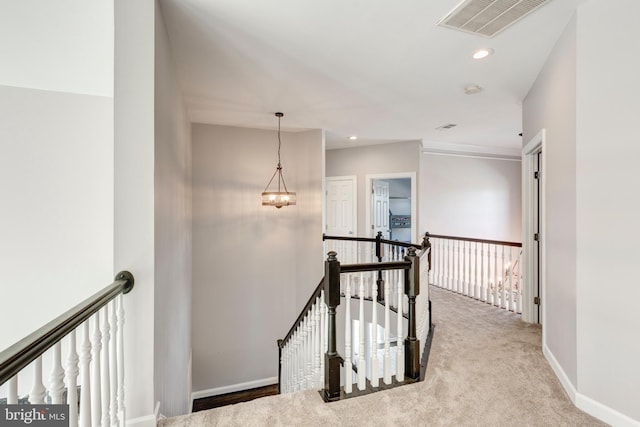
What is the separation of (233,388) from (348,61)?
202 inches

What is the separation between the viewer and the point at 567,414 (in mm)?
1920

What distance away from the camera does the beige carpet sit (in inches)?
73.9

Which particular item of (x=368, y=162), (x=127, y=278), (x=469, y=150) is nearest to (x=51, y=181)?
(x=127, y=278)

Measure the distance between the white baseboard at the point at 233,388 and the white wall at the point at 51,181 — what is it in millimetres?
3248

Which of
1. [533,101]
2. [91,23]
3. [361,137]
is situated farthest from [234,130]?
[533,101]

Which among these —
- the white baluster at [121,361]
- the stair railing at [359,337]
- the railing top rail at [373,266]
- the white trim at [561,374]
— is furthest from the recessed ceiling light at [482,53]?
the white baluster at [121,361]

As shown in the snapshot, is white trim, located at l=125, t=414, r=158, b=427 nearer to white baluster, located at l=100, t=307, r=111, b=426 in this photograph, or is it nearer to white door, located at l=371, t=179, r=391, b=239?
white baluster, located at l=100, t=307, r=111, b=426

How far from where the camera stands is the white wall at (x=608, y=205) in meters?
1.74

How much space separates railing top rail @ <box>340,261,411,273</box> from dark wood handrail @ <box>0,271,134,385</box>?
1404 millimetres

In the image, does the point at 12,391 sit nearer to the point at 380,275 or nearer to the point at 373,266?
the point at 373,266

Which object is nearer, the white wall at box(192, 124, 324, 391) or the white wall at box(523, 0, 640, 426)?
the white wall at box(523, 0, 640, 426)

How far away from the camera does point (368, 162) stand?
6.41 meters

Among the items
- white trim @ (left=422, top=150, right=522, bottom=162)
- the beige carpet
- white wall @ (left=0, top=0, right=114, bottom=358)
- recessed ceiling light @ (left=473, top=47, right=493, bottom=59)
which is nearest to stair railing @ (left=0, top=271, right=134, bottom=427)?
the beige carpet

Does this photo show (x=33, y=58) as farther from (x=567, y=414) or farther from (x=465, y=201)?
(x=465, y=201)
